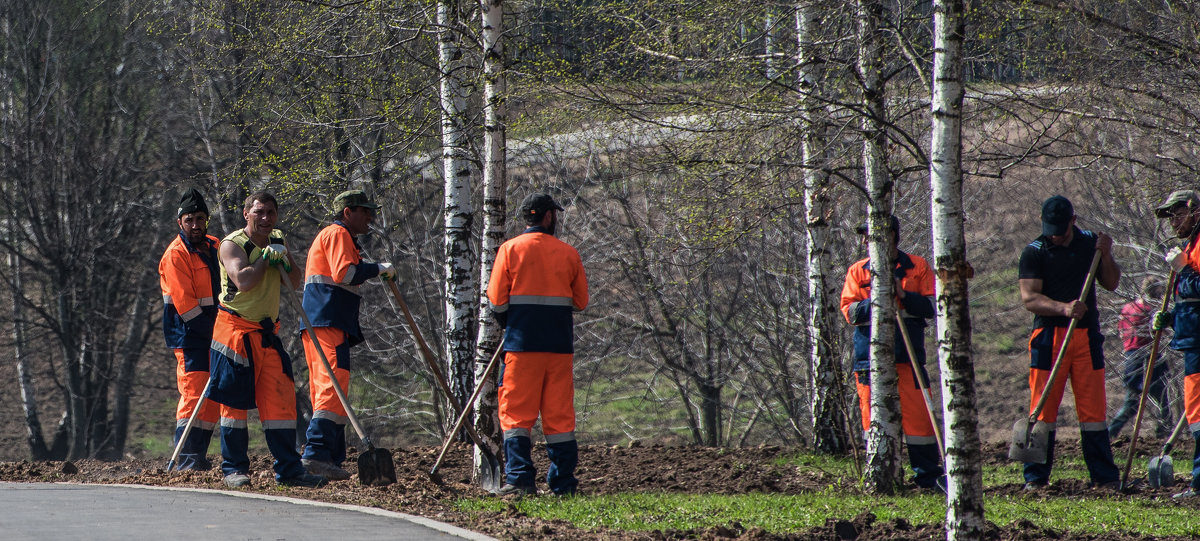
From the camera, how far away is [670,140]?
24.7 feet

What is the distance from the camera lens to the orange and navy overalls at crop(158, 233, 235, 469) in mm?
8242

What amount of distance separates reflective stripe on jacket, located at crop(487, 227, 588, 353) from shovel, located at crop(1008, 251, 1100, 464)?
2.97 m

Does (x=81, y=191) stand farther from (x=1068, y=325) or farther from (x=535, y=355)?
(x=1068, y=325)

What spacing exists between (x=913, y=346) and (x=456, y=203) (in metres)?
3.53

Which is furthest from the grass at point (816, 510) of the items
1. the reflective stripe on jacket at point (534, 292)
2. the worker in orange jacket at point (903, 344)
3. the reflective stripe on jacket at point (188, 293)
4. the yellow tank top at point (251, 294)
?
the reflective stripe on jacket at point (188, 293)

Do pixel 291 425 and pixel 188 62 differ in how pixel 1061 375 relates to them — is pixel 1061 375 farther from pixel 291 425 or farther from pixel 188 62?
pixel 188 62

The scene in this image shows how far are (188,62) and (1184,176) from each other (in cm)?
1257

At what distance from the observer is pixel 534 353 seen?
24.1ft

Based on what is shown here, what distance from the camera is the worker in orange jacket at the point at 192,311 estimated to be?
8.25 meters

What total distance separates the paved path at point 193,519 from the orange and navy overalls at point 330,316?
0.96 m

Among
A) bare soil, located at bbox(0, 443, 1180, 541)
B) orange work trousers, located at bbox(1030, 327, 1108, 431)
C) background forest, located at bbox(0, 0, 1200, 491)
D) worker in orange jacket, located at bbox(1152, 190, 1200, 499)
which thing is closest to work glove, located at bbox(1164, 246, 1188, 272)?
worker in orange jacket, located at bbox(1152, 190, 1200, 499)

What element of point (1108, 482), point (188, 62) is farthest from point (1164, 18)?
point (188, 62)

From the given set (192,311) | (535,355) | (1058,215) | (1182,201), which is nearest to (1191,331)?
(1182,201)

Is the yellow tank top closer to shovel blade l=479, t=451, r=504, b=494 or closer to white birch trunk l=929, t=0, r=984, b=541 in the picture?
shovel blade l=479, t=451, r=504, b=494
